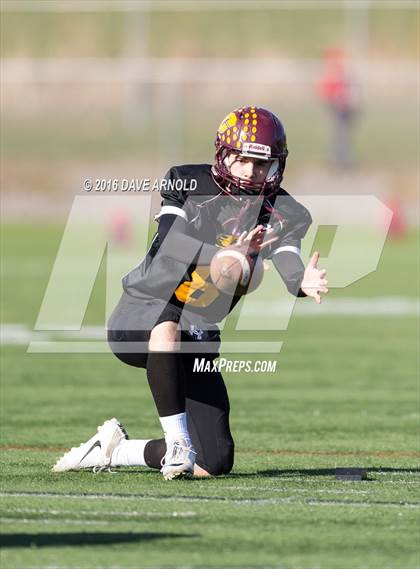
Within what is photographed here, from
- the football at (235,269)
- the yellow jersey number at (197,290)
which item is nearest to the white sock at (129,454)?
the yellow jersey number at (197,290)

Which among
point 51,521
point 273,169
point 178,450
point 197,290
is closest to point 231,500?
point 178,450

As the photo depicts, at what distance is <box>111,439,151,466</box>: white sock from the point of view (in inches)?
279

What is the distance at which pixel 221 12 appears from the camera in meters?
40.0

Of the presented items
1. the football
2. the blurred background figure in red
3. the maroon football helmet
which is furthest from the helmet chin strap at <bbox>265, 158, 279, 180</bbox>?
the blurred background figure in red

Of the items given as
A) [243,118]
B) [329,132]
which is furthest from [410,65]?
[243,118]

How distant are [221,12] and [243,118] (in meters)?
33.7

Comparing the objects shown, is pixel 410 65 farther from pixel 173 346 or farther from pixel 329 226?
pixel 173 346

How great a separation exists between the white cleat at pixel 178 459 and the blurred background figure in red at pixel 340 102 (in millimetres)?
23307

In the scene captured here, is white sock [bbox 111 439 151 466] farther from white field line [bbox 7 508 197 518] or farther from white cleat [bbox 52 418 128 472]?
white field line [bbox 7 508 197 518]

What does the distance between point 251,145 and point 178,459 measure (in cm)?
160

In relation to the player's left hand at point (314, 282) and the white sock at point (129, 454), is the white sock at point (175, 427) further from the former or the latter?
the player's left hand at point (314, 282)

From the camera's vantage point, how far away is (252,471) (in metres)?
7.50

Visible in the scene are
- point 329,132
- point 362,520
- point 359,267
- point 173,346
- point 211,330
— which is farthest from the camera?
point 329,132

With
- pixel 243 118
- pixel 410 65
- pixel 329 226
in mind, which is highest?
Result: pixel 410 65
